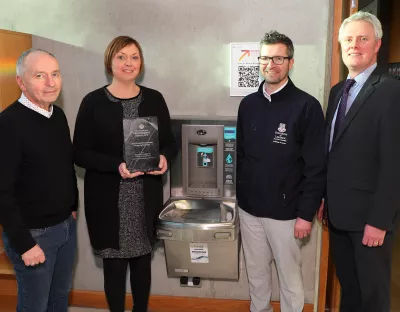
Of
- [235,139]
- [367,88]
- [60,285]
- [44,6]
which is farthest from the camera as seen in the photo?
[44,6]

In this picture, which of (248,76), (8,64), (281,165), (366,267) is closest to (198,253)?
(281,165)

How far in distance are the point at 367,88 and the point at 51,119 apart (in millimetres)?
1485

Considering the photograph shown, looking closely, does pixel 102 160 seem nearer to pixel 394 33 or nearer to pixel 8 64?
pixel 8 64

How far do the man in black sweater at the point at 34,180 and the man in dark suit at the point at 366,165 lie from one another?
132cm

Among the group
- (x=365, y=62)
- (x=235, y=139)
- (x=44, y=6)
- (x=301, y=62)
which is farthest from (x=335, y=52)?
(x=44, y=6)

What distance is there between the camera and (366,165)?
169 cm

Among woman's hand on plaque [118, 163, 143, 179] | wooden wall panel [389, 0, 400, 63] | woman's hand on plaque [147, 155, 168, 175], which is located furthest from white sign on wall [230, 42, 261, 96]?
wooden wall panel [389, 0, 400, 63]

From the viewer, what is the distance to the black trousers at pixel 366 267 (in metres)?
1.71

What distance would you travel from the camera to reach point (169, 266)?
2266mm

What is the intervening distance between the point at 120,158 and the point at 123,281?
73cm

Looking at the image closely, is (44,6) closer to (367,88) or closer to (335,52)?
(335,52)

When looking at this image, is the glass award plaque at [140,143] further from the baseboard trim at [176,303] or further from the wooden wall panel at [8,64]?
the baseboard trim at [176,303]

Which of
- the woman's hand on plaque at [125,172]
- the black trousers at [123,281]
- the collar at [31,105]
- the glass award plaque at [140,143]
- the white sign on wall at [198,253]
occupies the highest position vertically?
the collar at [31,105]

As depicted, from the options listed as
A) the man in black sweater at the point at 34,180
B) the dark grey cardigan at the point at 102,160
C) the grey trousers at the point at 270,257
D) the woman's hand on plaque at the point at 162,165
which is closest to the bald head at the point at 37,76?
the man in black sweater at the point at 34,180
